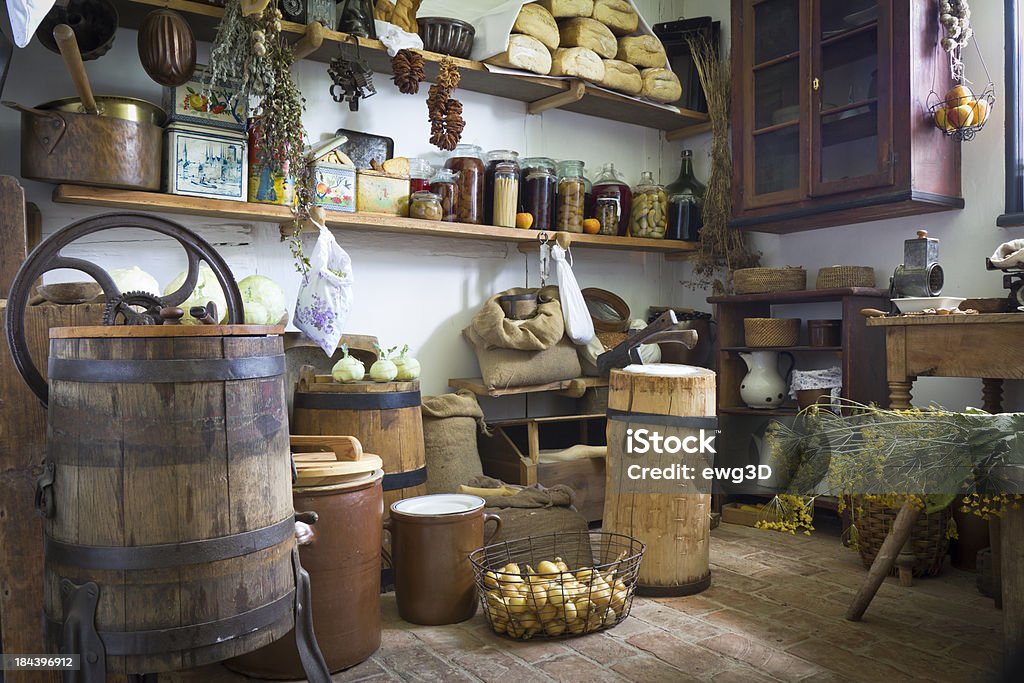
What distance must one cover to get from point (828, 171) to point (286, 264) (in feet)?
8.20

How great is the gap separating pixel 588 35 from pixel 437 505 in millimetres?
2538

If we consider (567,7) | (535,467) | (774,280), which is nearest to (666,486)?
(535,467)

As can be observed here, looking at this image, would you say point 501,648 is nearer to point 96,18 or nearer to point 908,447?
point 908,447

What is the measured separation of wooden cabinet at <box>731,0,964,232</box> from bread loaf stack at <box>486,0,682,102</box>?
0.43 meters

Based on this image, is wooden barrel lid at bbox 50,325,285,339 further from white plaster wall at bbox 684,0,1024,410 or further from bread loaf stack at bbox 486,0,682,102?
white plaster wall at bbox 684,0,1024,410

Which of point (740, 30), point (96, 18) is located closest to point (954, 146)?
point (740, 30)

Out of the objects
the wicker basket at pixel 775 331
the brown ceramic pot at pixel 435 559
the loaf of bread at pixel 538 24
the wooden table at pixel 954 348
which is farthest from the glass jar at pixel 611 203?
the brown ceramic pot at pixel 435 559

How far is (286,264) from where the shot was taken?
3463 millimetres

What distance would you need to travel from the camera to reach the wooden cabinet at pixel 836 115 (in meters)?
3.27

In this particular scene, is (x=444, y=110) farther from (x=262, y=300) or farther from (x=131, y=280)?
(x=131, y=280)

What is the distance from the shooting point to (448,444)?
321 centimetres

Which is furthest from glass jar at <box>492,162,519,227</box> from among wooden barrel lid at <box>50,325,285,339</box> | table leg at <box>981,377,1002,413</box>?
wooden barrel lid at <box>50,325,285,339</box>

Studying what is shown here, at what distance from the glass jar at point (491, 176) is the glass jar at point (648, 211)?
77cm

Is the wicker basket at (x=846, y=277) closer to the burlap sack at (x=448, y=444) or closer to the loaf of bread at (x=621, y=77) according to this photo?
the loaf of bread at (x=621, y=77)
